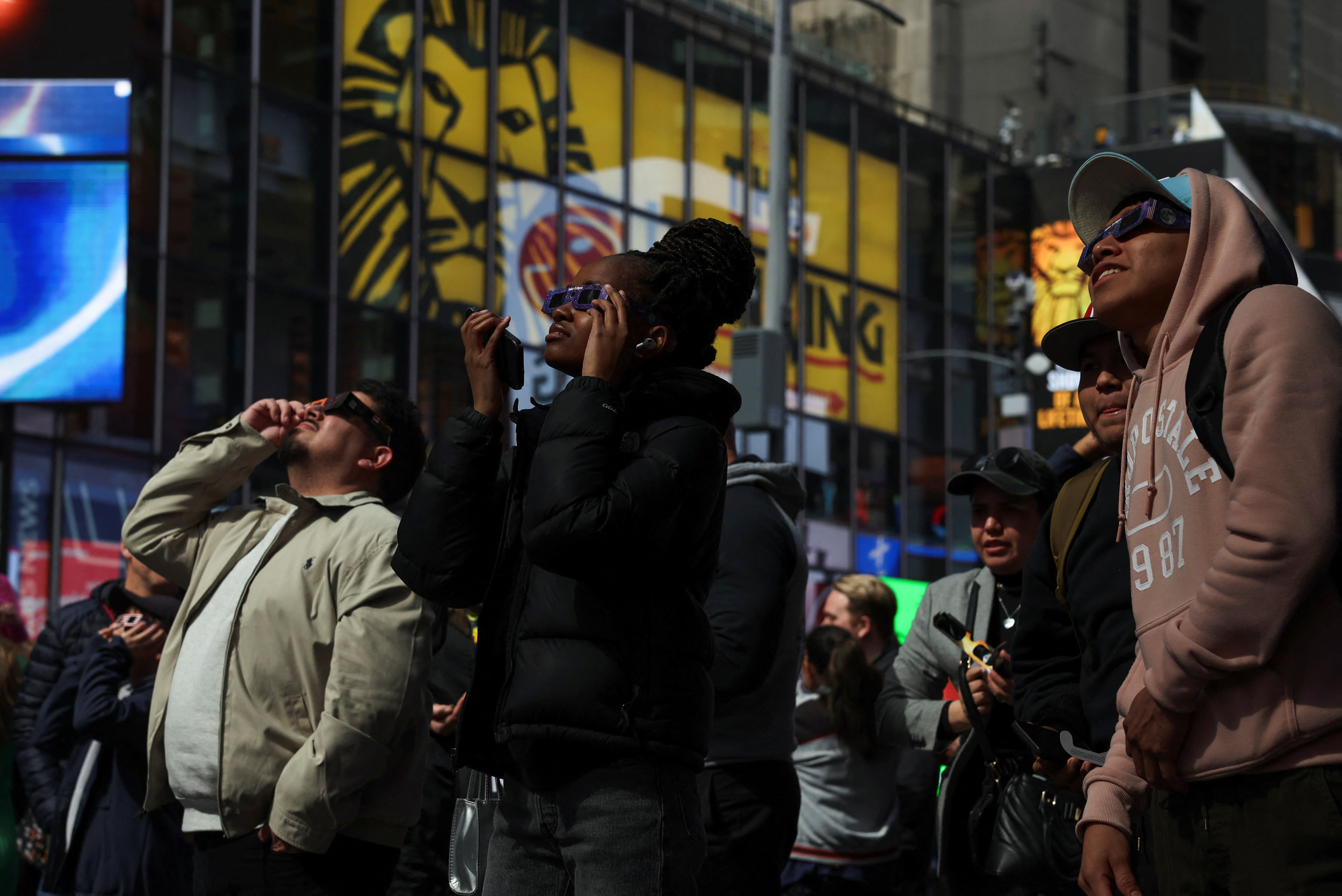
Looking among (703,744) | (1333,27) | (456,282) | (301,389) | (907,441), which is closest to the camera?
(703,744)

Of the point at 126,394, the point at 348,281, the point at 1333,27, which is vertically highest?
the point at 1333,27

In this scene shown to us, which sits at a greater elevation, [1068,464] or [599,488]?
[1068,464]

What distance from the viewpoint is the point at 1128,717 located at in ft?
9.53

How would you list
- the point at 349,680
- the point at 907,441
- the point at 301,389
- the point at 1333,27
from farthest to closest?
the point at 1333,27 → the point at 907,441 → the point at 301,389 → the point at 349,680

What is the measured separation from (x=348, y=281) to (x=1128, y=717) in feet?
73.3

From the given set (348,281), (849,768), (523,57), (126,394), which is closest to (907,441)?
(523,57)

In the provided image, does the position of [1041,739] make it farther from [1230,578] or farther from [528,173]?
[528,173]

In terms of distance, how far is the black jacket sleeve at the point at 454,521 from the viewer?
335cm

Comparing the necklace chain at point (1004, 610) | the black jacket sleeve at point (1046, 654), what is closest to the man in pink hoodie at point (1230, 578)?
the black jacket sleeve at point (1046, 654)

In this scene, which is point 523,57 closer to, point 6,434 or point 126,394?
point 126,394

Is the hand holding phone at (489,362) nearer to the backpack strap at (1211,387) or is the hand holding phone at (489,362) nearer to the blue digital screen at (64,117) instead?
the backpack strap at (1211,387)

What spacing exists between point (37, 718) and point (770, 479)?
3.56 metres

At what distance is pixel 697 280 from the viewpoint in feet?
11.6

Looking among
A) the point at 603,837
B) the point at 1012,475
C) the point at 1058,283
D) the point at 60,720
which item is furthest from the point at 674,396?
the point at 1058,283
